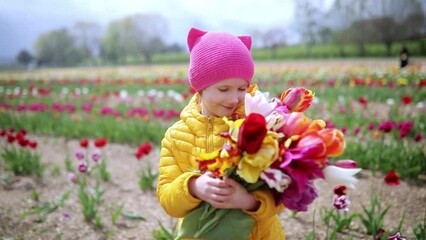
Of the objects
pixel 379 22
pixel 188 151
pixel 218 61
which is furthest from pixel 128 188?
pixel 379 22

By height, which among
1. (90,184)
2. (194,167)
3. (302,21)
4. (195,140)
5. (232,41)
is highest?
(302,21)

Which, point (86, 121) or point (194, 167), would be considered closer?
point (194, 167)

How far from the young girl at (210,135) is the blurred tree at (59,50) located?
84.9ft

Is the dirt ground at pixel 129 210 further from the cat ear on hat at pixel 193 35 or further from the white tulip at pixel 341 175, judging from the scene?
the cat ear on hat at pixel 193 35

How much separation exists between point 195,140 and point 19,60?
25.1 meters

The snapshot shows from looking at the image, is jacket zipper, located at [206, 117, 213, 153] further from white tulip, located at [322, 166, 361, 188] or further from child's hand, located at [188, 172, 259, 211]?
white tulip, located at [322, 166, 361, 188]

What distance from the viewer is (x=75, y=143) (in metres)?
5.19

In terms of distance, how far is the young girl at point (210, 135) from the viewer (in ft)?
3.76

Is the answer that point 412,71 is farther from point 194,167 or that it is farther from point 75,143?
point 194,167

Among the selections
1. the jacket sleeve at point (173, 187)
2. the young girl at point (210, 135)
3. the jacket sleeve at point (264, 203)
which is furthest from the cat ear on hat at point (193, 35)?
the jacket sleeve at point (264, 203)

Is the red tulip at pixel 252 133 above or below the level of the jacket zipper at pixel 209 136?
above

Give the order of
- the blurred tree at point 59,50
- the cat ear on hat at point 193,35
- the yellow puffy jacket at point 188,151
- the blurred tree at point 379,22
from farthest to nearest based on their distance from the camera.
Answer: the blurred tree at point 59,50 < the blurred tree at point 379,22 < the cat ear on hat at point 193,35 < the yellow puffy jacket at point 188,151

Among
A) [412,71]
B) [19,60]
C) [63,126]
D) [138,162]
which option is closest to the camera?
[138,162]

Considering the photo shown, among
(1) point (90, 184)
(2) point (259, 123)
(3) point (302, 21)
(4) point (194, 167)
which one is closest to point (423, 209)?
(4) point (194, 167)
